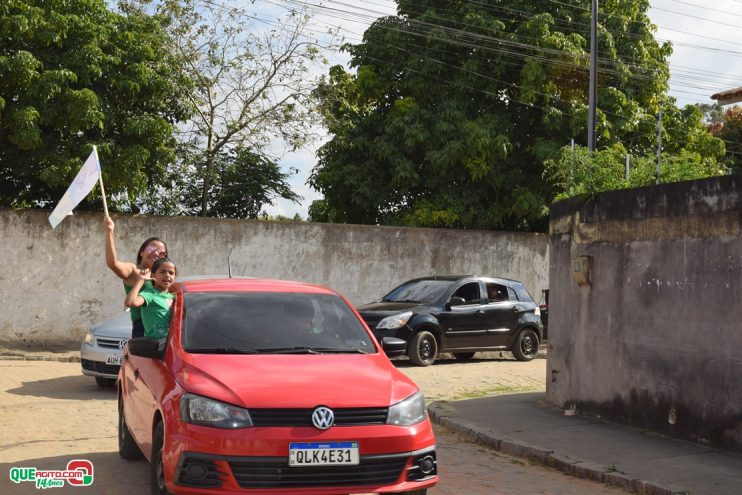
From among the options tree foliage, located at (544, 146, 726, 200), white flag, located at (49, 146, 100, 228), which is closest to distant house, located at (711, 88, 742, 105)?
tree foliage, located at (544, 146, 726, 200)

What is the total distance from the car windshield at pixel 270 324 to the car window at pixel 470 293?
1036 cm

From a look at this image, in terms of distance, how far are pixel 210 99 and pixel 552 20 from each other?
9.54 m

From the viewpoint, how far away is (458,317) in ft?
56.2

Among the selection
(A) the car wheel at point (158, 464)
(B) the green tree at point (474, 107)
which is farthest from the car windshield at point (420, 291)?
(A) the car wheel at point (158, 464)

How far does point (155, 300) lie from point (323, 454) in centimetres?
271

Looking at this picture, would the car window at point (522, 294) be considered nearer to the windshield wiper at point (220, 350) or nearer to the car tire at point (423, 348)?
the car tire at point (423, 348)

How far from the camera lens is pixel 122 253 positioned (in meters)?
19.2

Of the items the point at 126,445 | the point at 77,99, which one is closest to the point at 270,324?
the point at 126,445

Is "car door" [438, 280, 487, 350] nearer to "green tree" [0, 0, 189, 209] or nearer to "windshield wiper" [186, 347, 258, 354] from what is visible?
"green tree" [0, 0, 189, 209]

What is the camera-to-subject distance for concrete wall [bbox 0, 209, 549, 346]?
1831cm

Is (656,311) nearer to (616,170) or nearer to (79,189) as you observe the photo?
(616,170)

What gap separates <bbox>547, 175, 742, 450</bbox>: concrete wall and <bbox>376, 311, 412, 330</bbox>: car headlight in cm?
446

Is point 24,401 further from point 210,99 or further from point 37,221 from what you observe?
point 210,99

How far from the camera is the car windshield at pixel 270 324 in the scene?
6.64 m
